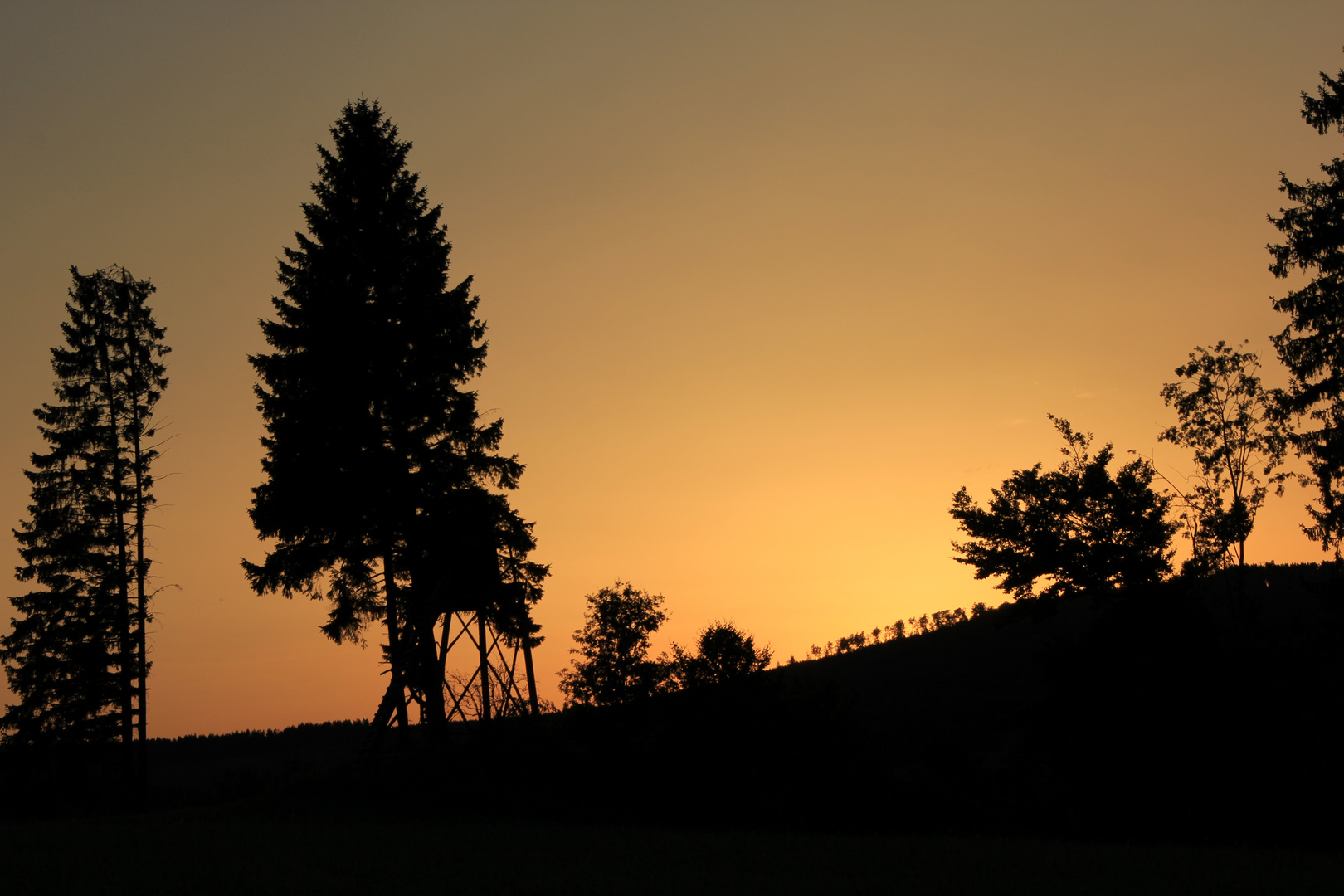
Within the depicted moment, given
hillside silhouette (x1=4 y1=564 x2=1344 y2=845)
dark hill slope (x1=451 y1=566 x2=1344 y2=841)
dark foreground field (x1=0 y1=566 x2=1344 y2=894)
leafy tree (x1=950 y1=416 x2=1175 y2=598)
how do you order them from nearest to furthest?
dark foreground field (x1=0 y1=566 x2=1344 y2=894), hillside silhouette (x1=4 y1=564 x2=1344 y2=845), dark hill slope (x1=451 y1=566 x2=1344 y2=841), leafy tree (x1=950 y1=416 x2=1175 y2=598)

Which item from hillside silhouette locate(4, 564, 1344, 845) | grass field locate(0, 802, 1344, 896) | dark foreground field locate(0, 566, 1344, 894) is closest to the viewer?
grass field locate(0, 802, 1344, 896)

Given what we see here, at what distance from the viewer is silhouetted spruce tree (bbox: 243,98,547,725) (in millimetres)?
25953

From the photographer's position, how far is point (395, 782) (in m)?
23.3

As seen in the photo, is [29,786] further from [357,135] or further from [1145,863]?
[1145,863]

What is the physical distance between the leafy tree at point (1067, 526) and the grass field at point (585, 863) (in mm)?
21881

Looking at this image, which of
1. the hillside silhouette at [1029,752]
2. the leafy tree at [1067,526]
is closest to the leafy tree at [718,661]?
the hillside silhouette at [1029,752]

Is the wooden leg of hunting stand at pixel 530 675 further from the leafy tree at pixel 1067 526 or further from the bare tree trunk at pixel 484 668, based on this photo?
the leafy tree at pixel 1067 526

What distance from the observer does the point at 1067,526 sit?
133 feet

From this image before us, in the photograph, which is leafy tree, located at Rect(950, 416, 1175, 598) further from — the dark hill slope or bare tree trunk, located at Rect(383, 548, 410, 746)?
bare tree trunk, located at Rect(383, 548, 410, 746)

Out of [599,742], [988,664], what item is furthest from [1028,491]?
[988,664]

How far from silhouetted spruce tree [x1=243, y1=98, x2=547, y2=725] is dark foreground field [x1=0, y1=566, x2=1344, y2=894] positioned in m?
4.03

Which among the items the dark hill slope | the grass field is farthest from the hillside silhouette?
the grass field

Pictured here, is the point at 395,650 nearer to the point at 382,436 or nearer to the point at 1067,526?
the point at 382,436

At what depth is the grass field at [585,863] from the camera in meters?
13.5
